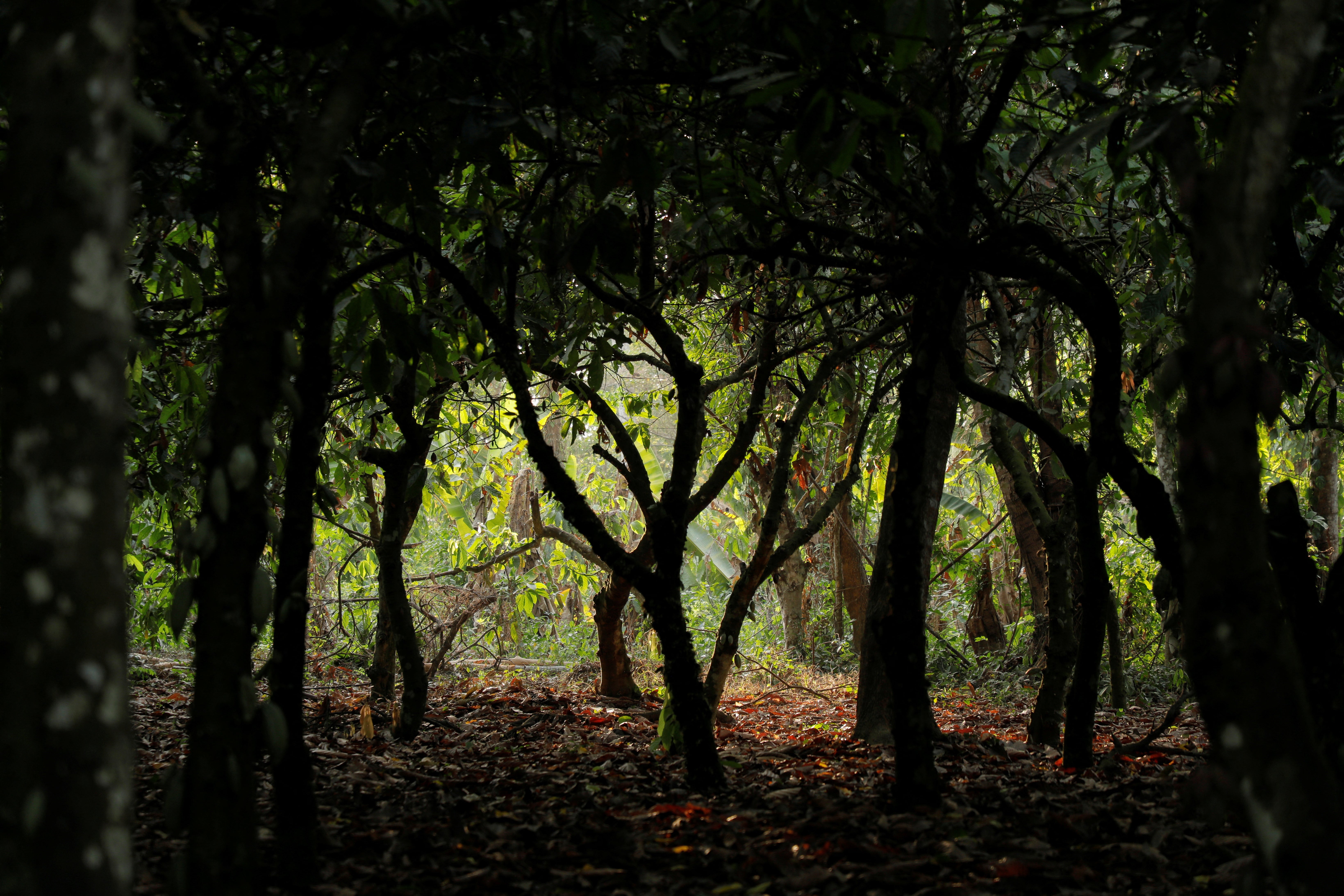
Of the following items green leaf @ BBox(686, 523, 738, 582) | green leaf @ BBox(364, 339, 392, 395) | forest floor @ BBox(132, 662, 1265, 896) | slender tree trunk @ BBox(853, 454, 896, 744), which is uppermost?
green leaf @ BBox(364, 339, 392, 395)

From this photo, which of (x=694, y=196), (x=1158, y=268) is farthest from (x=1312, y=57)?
(x=1158, y=268)

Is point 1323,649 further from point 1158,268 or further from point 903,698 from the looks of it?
point 1158,268

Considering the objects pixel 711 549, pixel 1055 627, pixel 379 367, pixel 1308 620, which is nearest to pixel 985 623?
pixel 711 549

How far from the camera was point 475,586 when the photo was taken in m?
9.36

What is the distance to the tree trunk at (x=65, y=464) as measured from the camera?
1120 mm

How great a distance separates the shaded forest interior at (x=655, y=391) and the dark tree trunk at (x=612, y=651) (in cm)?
6

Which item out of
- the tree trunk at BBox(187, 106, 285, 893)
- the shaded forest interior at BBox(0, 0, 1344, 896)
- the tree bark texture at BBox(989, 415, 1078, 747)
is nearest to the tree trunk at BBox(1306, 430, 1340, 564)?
the shaded forest interior at BBox(0, 0, 1344, 896)

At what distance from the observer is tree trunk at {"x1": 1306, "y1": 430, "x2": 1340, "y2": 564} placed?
8617mm

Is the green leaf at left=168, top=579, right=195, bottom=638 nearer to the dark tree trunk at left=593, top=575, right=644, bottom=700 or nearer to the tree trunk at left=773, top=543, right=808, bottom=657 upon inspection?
the dark tree trunk at left=593, top=575, right=644, bottom=700

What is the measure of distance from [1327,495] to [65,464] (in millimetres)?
10323

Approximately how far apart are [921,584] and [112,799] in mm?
2436

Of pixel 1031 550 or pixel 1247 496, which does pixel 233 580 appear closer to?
pixel 1247 496

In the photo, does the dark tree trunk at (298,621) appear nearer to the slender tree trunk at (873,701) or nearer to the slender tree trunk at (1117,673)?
the slender tree trunk at (873,701)

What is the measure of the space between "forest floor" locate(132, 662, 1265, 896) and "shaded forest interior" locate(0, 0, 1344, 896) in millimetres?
26
